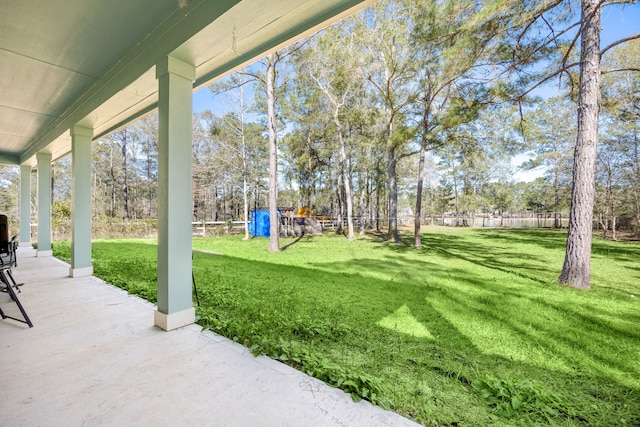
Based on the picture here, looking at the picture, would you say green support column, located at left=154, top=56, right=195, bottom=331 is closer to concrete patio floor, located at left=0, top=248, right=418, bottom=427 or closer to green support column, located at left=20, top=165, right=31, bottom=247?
concrete patio floor, located at left=0, top=248, right=418, bottom=427

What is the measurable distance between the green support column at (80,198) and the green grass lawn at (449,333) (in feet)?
1.38

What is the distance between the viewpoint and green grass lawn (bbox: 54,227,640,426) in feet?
4.99

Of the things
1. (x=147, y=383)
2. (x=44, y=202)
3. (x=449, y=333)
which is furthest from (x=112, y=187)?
(x=449, y=333)

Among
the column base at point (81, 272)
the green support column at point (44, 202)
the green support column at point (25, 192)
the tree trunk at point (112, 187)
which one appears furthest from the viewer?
the tree trunk at point (112, 187)

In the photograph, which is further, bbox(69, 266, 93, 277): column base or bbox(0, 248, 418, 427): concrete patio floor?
bbox(69, 266, 93, 277): column base

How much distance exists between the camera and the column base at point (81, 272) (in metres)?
4.19

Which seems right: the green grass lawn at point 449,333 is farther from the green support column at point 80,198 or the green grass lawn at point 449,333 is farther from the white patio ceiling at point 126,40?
the white patio ceiling at point 126,40

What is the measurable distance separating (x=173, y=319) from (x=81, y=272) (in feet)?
10.5

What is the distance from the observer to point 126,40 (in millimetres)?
2430

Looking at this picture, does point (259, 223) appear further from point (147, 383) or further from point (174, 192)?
point (147, 383)

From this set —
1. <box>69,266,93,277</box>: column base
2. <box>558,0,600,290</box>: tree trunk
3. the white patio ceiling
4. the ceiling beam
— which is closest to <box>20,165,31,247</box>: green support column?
the white patio ceiling

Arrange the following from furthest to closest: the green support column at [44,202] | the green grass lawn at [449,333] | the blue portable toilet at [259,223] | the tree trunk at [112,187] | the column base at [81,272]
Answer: the tree trunk at [112,187] < the blue portable toilet at [259,223] < the green support column at [44,202] < the column base at [81,272] < the green grass lawn at [449,333]

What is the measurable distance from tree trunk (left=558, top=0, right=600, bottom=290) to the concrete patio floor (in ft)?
16.2

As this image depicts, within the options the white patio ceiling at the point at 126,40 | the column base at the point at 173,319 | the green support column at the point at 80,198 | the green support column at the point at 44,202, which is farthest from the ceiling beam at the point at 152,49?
the green support column at the point at 44,202
